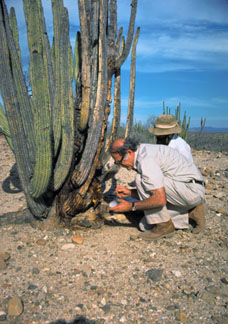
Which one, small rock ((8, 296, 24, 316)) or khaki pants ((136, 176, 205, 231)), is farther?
khaki pants ((136, 176, 205, 231))

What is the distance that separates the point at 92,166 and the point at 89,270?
1184 millimetres

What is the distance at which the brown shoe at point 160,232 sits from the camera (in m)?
3.41

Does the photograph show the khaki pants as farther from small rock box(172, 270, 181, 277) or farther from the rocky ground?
small rock box(172, 270, 181, 277)

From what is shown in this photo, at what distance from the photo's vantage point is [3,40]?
276 centimetres

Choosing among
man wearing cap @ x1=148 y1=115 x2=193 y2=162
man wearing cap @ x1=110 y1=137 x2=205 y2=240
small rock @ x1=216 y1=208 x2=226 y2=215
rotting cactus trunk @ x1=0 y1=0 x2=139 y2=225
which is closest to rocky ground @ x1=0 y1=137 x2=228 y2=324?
man wearing cap @ x1=110 y1=137 x2=205 y2=240

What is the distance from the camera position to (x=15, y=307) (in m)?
2.30

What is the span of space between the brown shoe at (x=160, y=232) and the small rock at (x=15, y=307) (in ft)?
5.11

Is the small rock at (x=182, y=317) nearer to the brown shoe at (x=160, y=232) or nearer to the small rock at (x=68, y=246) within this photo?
the brown shoe at (x=160, y=232)

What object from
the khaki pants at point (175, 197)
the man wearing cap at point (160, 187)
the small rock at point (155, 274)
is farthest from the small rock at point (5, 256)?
the khaki pants at point (175, 197)

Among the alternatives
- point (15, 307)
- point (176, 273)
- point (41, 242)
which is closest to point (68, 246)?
point (41, 242)

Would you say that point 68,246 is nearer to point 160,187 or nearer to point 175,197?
point 160,187

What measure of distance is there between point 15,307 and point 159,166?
6.28 ft

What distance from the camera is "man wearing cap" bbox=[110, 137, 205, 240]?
3.10 m

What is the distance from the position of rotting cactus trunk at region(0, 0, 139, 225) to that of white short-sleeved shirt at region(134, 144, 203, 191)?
57 cm
